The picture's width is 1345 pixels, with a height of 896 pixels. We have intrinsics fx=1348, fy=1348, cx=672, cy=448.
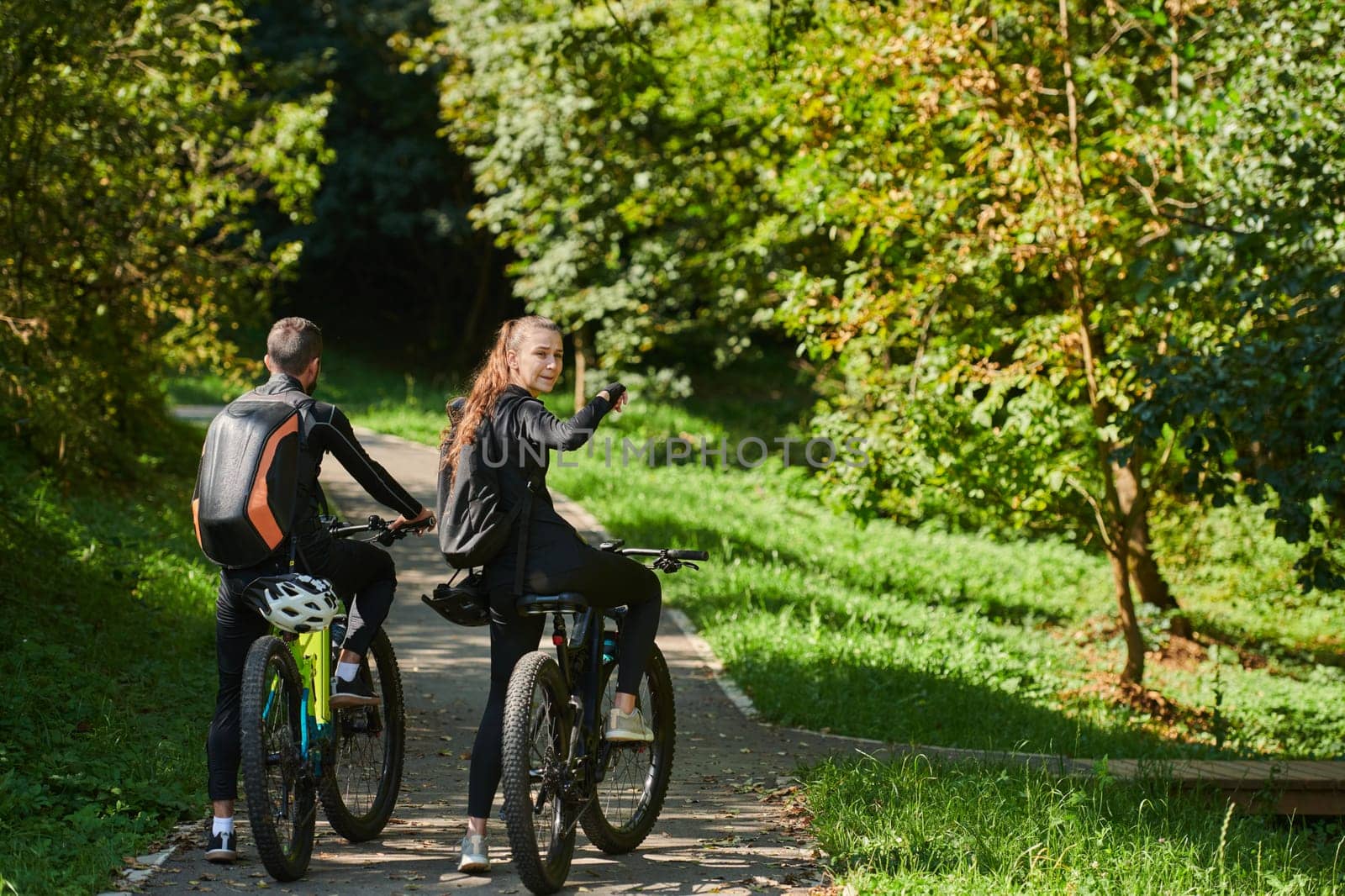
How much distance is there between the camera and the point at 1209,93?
995 cm

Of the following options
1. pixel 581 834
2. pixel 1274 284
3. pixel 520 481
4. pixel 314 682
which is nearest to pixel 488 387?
pixel 520 481

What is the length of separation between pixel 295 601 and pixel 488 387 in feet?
3.23

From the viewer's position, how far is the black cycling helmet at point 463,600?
4.65 metres

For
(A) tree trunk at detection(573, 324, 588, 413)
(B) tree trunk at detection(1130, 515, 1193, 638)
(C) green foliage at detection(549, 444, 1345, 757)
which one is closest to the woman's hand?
(C) green foliage at detection(549, 444, 1345, 757)

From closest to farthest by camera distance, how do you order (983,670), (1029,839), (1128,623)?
1. (1029,839)
2. (983,670)
3. (1128,623)

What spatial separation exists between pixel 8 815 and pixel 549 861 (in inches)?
86.8

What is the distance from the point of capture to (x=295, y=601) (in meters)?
4.60

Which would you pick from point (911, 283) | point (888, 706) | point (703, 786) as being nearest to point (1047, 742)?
point (888, 706)

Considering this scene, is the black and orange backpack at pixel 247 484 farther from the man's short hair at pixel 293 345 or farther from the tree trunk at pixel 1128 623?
the tree trunk at pixel 1128 623

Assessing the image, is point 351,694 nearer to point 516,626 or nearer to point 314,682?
point 314,682

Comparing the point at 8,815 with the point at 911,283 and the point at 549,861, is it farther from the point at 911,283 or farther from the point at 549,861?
the point at 911,283

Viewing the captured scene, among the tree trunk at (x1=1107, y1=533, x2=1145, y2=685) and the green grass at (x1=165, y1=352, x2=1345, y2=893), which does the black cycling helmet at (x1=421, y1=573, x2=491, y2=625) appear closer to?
the green grass at (x1=165, y1=352, x2=1345, y2=893)

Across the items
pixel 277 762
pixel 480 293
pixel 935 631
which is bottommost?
pixel 935 631

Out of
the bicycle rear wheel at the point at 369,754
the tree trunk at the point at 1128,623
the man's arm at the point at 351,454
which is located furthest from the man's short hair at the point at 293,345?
the tree trunk at the point at 1128,623
